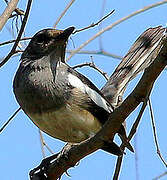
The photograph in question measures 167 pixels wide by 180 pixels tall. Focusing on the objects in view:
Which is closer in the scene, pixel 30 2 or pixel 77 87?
pixel 30 2

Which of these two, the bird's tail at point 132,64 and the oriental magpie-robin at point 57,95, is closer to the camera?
the oriental magpie-robin at point 57,95

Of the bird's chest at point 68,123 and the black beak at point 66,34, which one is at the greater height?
the black beak at point 66,34

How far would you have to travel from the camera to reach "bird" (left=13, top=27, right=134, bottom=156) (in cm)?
359

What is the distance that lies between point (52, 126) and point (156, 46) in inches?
51.6

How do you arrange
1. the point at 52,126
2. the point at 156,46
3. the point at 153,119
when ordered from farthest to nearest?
the point at 156,46 < the point at 52,126 < the point at 153,119

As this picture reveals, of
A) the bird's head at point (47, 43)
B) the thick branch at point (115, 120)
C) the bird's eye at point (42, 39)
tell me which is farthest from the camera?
the bird's eye at point (42, 39)

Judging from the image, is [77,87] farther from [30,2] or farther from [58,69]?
[30,2]

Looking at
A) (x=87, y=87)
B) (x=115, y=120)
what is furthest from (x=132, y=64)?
(x=115, y=120)

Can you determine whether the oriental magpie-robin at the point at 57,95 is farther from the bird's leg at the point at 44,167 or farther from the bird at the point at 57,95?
the bird's leg at the point at 44,167

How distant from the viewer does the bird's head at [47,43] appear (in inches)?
146

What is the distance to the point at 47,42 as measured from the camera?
3.88 meters

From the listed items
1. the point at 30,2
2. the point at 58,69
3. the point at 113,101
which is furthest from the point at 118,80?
the point at 30,2

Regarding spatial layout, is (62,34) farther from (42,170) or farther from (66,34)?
(42,170)

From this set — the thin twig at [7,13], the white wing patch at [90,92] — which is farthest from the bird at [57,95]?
the thin twig at [7,13]
